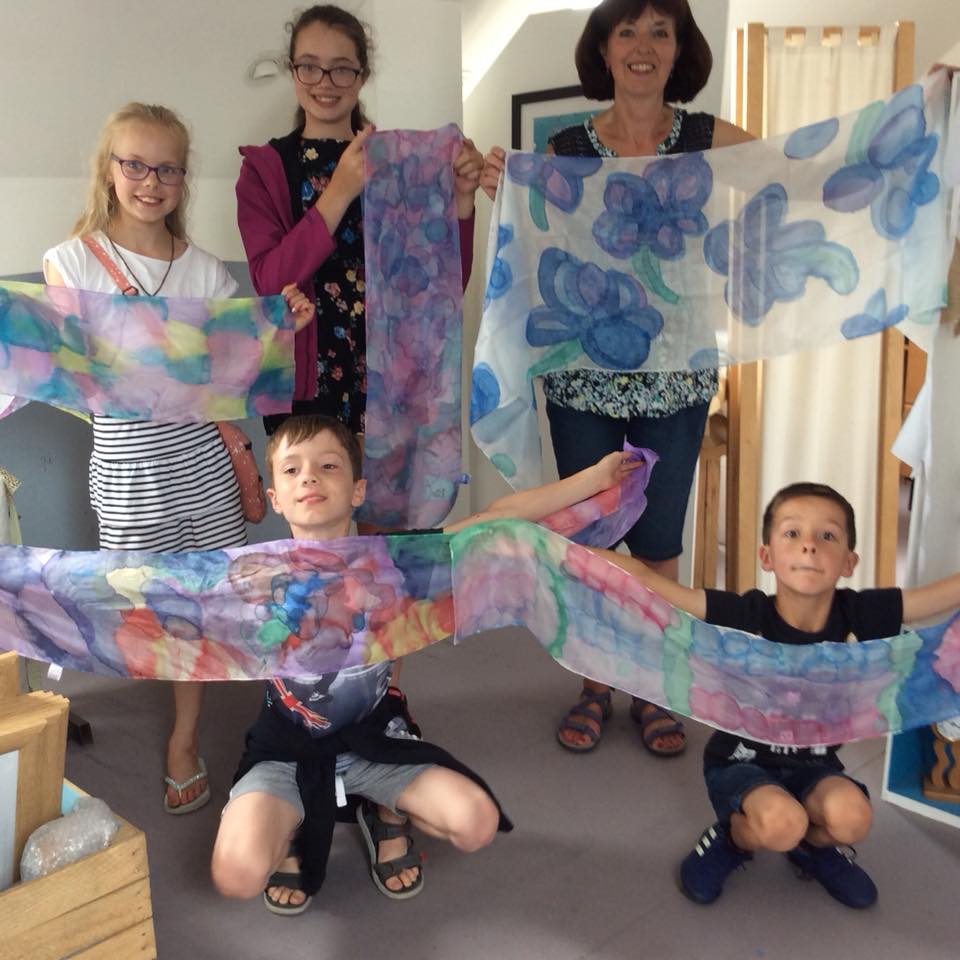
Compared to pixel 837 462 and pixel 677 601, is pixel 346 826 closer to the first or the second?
pixel 677 601

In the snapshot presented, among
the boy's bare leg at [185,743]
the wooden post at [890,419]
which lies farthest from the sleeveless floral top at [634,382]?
the boy's bare leg at [185,743]

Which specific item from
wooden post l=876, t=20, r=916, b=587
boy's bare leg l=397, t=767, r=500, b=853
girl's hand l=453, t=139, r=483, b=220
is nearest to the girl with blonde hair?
girl's hand l=453, t=139, r=483, b=220

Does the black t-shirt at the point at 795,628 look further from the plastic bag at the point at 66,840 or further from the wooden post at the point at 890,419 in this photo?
the plastic bag at the point at 66,840

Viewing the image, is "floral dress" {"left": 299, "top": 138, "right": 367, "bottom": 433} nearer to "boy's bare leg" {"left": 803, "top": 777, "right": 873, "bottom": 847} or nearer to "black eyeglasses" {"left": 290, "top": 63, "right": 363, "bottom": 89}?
"black eyeglasses" {"left": 290, "top": 63, "right": 363, "bottom": 89}

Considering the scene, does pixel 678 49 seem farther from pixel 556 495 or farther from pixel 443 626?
pixel 443 626

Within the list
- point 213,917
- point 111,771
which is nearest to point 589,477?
point 213,917

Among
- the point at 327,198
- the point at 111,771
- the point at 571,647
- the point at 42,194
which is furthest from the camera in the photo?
the point at 42,194

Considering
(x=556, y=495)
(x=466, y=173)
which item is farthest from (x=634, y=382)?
(x=466, y=173)

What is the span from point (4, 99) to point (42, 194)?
204 millimetres

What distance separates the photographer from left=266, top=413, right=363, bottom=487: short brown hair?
1733mm

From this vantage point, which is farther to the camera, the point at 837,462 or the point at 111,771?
the point at 837,462

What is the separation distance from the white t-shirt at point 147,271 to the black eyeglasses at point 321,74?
1.19 feet

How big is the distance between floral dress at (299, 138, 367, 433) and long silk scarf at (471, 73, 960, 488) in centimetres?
25

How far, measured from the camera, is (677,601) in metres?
1.74
